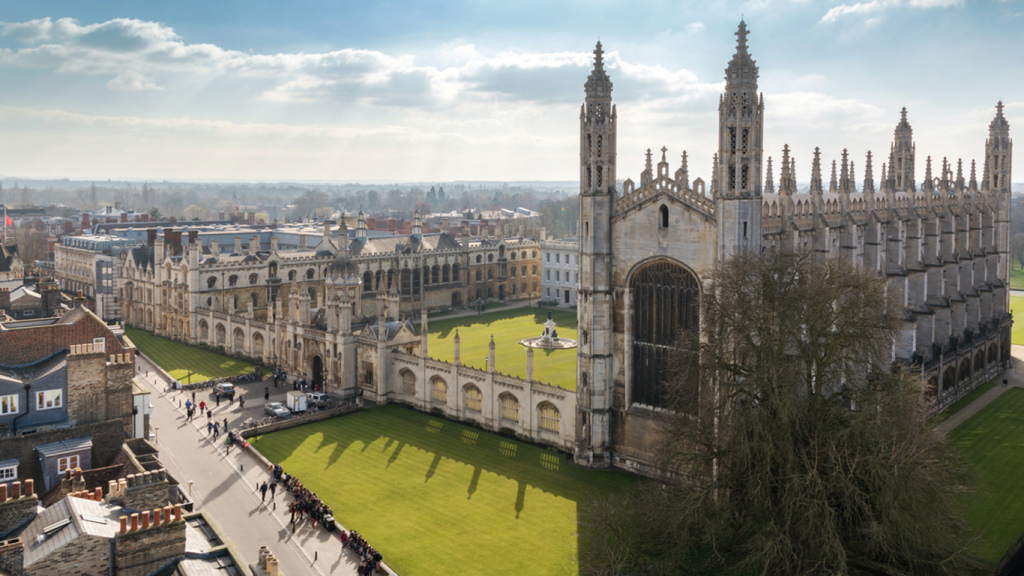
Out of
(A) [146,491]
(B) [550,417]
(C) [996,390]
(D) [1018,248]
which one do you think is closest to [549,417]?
(B) [550,417]

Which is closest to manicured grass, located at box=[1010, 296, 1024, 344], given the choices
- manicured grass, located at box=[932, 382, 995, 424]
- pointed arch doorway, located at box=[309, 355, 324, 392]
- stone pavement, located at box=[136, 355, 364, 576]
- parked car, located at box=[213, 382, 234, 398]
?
manicured grass, located at box=[932, 382, 995, 424]

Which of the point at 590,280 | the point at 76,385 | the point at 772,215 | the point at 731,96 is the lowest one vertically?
the point at 76,385

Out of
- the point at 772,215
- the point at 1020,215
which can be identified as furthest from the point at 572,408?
the point at 1020,215

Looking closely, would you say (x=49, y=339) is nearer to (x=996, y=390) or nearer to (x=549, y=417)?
(x=549, y=417)

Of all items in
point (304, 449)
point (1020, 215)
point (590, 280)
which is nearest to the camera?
point (590, 280)

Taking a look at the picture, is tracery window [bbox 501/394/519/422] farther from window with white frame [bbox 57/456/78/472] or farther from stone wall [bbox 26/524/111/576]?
stone wall [bbox 26/524/111/576]

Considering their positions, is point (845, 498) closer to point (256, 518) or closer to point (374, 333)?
point (256, 518)

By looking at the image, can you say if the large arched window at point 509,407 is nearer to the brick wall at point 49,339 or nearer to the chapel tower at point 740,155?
the chapel tower at point 740,155
